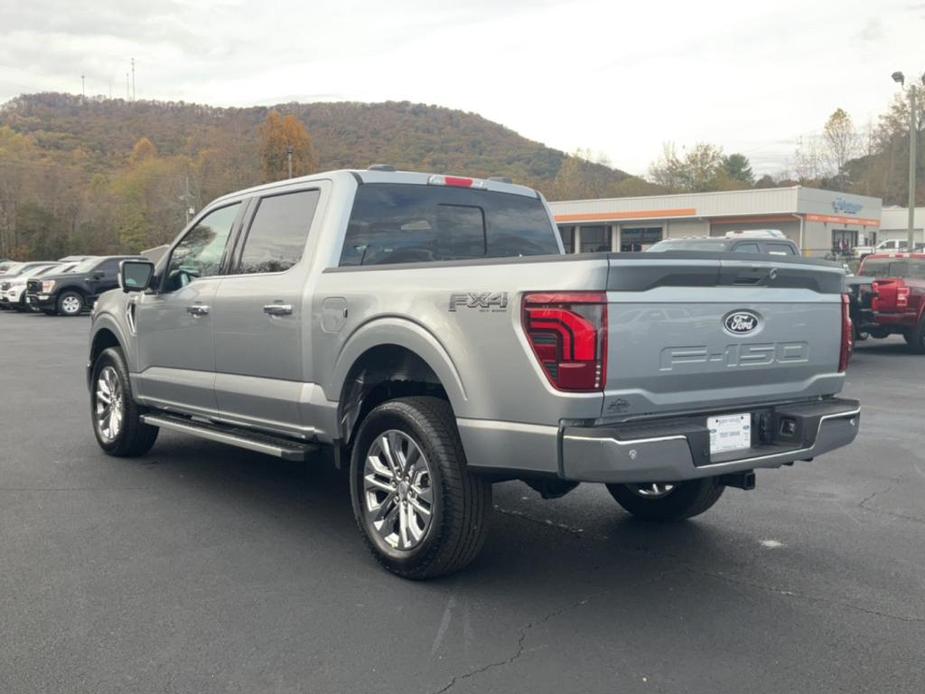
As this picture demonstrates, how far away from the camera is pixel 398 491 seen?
177 inches

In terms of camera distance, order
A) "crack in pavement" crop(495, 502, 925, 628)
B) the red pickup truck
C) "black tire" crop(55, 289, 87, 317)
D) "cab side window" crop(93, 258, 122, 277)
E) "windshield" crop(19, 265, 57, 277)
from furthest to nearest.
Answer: "windshield" crop(19, 265, 57, 277), "cab side window" crop(93, 258, 122, 277), "black tire" crop(55, 289, 87, 317), the red pickup truck, "crack in pavement" crop(495, 502, 925, 628)

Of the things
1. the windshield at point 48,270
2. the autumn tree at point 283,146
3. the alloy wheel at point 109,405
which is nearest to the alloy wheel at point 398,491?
the alloy wheel at point 109,405

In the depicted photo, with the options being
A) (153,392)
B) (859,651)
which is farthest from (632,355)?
(153,392)

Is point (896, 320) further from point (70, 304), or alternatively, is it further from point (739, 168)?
point (739, 168)

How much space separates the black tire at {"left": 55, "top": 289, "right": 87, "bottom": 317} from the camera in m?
26.7

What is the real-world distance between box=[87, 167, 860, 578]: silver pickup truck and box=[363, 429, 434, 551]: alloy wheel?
0.01 metres

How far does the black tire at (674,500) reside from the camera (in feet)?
16.8

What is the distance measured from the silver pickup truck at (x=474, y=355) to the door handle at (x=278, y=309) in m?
0.02

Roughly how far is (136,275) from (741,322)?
4298 millimetres

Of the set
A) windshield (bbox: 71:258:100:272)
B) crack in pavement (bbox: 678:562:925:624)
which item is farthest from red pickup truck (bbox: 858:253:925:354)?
windshield (bbox: 71:258:100:272)

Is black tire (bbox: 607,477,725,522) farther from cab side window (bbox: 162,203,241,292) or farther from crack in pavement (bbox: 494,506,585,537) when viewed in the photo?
cab side window (bbox: 162,203,241,292)

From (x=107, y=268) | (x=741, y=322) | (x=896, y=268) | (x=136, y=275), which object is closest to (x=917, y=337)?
(x=896, y=268)

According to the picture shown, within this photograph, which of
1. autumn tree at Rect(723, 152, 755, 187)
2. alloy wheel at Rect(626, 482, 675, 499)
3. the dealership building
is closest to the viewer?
alloy wheel at Rect(626, 482, 675, 499)

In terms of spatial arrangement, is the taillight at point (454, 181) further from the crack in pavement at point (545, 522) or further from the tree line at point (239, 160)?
the tree line at point (239, 160)
